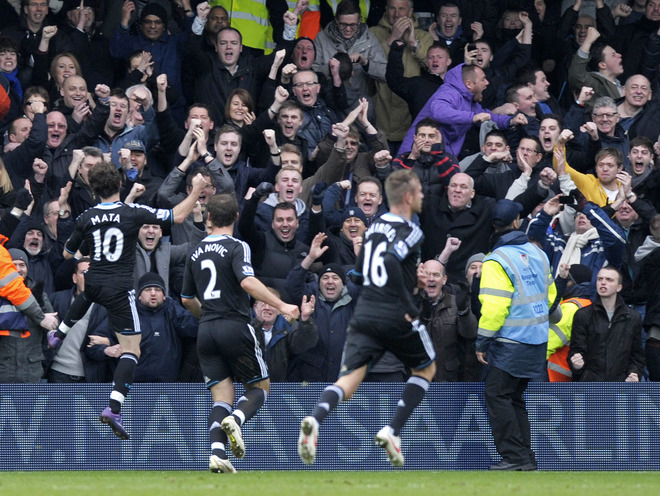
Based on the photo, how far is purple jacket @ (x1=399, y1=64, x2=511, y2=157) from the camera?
48.7ft

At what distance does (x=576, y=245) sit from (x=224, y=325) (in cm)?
489

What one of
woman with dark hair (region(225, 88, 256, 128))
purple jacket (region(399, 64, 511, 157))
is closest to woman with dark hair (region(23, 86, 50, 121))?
woman with dark hair (region(225, 88, 256, 128))

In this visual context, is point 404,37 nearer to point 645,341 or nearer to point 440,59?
point 440,59

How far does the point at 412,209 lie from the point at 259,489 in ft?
7.89

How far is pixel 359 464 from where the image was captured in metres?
11.7

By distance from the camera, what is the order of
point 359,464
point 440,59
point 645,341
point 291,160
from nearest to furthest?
point 359,464 → point 645,341 → point 291,160 → point 440,59

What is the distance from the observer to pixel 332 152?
13820 mm

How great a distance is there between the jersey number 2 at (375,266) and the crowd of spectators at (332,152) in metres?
2.52

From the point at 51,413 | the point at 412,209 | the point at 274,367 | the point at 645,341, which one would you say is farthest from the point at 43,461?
the point at 645,341

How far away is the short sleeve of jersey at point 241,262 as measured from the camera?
9711 millimetres

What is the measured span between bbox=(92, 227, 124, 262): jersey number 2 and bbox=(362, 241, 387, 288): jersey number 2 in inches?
101

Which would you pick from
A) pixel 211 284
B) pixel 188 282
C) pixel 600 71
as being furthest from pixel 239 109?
pixel 600 71

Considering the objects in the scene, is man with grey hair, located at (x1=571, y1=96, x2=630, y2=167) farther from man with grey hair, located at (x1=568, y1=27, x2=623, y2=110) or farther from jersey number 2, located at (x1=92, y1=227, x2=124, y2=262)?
jersey number 2, located at (x1=92, y1=227, x2=124, y2=262)

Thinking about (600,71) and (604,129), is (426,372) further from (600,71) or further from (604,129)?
(600,71)
